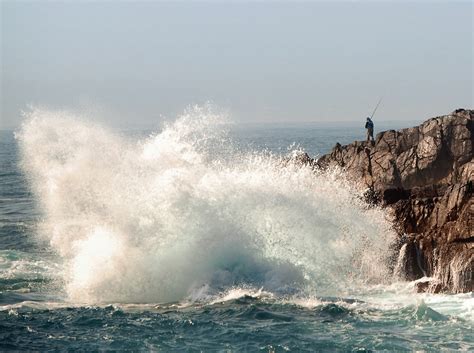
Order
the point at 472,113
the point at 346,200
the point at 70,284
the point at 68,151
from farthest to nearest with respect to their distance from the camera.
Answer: the point at 472,113 < the point at 68,151 < the point at 346,200 < the point at 70,284

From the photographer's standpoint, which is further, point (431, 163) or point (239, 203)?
point (431, 163)

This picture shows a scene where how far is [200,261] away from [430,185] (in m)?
12.8

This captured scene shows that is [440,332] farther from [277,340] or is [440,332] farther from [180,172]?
[180,172]

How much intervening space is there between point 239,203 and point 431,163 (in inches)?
455

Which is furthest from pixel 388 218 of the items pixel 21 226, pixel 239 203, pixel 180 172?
pixel 21 226

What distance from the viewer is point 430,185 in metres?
36.8

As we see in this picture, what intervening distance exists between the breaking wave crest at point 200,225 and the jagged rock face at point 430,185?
1359mm

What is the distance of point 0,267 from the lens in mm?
33969

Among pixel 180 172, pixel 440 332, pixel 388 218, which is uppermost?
pixel 180 172

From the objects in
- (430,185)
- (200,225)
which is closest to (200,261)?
(200,225)

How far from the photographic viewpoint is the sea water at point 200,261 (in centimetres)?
2388

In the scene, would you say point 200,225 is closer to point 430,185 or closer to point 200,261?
point 200,261

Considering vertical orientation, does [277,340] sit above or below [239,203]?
below

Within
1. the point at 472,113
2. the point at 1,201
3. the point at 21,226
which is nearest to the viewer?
the point at 472,113
